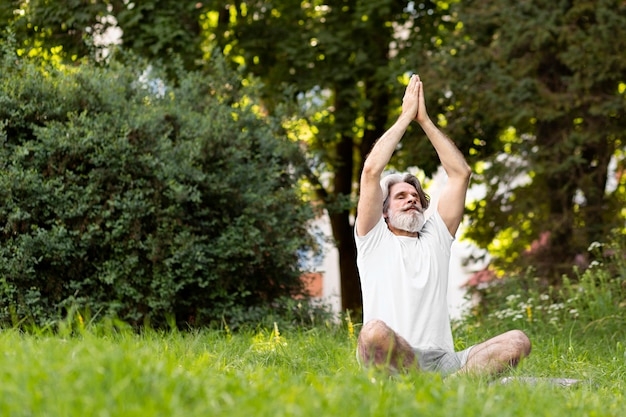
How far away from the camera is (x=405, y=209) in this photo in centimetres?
550

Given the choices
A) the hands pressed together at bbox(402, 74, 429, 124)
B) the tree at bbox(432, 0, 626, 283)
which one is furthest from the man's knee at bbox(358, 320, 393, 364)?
the tree at bbox(432, 0, 626, 283)

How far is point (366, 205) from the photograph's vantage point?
5.41 metres

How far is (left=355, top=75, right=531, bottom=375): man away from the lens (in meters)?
5.11

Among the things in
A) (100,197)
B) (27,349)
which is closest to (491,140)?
(100,197)

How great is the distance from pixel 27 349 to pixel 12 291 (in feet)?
13.7

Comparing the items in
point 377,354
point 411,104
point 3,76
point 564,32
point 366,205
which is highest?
point 564,32

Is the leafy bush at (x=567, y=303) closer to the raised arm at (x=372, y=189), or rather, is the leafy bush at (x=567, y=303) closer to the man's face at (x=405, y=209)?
the man's face at (x=405, y=209)

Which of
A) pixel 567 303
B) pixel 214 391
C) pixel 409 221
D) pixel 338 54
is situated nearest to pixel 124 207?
pixel 409 221

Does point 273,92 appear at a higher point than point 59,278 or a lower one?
higher

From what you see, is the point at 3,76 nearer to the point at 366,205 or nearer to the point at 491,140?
the point at 366,205

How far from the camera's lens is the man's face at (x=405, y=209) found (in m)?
5.45

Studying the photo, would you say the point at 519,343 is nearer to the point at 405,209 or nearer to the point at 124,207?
the point at 405,209

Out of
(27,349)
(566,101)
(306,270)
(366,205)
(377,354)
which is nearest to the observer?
(27,349)

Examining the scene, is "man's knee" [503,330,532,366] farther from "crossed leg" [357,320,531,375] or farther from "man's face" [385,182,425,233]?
"man's face" [385,182,425,233]
